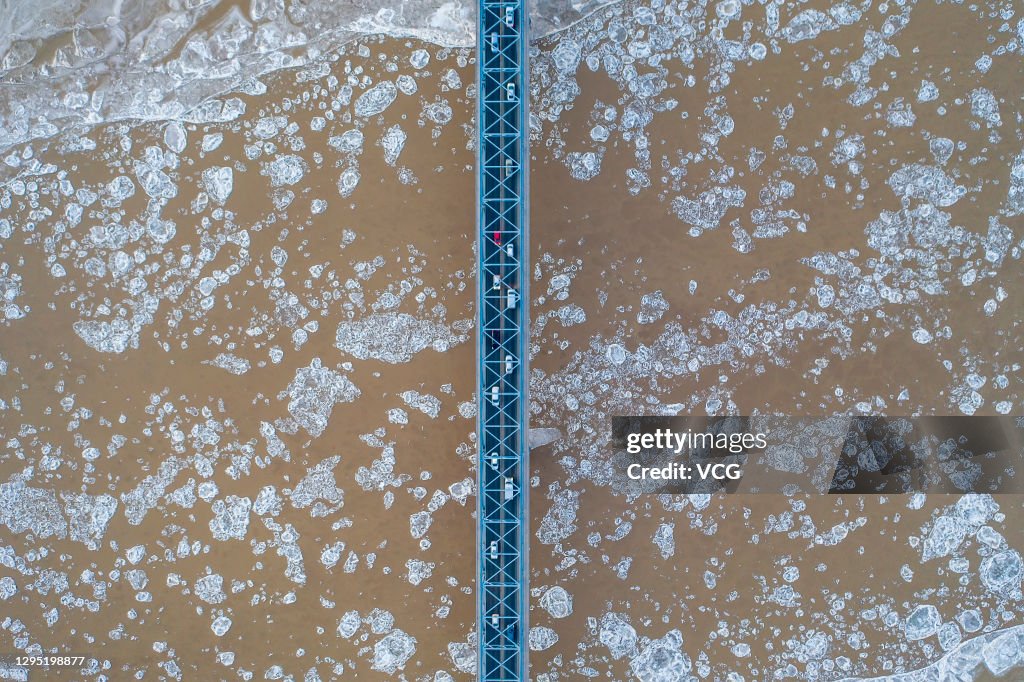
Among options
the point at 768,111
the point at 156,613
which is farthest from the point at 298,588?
the point at 768,111

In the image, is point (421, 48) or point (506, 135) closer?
point (506, 135)

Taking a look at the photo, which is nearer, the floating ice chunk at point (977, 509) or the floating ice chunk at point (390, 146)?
the floating ice chunk at point (977, 509)

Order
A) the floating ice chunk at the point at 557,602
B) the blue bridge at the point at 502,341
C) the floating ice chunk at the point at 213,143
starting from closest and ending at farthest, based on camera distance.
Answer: the blue bridge at the point at 502,341
the floating ice chunk at the point at 557,602
the floating ice chunk at the point at 213,143

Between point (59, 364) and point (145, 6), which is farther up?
point (145, 6)

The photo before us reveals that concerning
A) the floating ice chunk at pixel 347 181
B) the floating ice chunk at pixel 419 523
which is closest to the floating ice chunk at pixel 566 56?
the floating ice chunk at pixel 347 181

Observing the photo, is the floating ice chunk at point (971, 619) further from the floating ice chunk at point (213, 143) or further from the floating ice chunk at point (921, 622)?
the floating ice chunk at point (213, 143)

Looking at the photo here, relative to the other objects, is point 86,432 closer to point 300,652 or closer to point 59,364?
point 59,364
